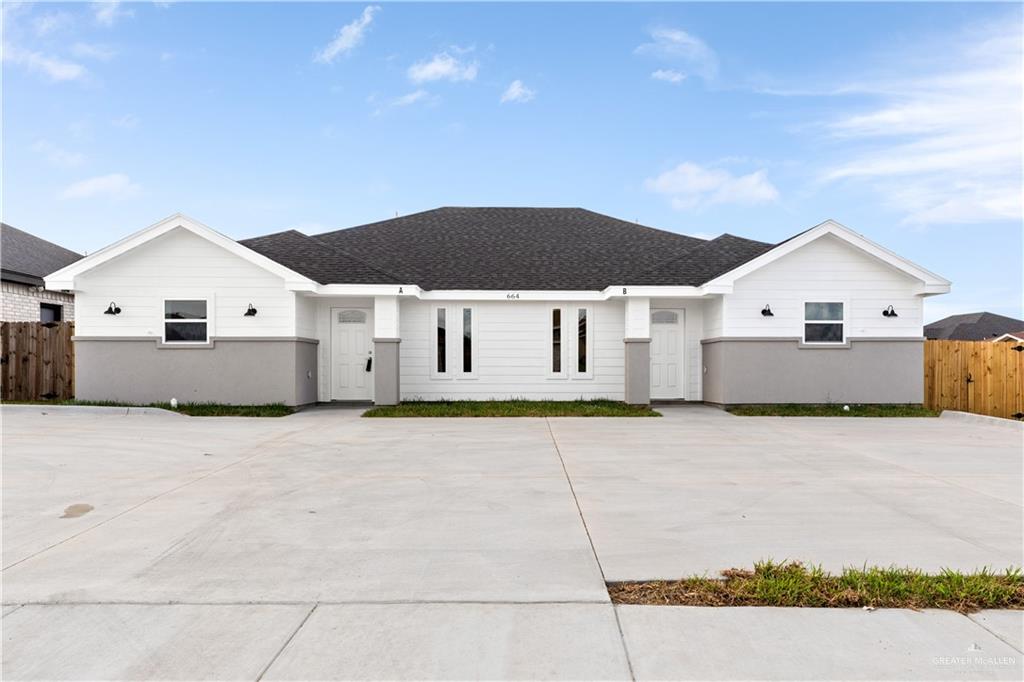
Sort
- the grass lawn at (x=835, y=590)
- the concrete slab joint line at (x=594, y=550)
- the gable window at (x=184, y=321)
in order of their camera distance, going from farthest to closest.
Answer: the gable window at (x=184, y=321) < the grass lawn at (x=835, y=590) < the concrete slab joint line at (x=594, y=550)

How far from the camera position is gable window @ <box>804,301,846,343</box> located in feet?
50.0

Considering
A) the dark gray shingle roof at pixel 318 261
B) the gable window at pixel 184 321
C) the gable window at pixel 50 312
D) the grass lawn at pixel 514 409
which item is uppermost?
the dark gray shingle roof at pixel 318 261

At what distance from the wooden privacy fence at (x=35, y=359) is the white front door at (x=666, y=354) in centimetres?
1590

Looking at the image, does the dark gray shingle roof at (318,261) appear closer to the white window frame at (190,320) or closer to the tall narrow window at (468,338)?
the white window frame at (190,320)

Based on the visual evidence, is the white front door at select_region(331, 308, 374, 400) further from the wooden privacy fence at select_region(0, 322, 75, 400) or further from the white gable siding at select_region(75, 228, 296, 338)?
the wooden privacy fence at select_region(0, 322, 75, 400)

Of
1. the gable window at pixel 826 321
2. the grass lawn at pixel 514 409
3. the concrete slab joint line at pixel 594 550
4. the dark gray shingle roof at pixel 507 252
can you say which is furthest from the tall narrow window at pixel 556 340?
the concrete slab joint line at pixel 594 550

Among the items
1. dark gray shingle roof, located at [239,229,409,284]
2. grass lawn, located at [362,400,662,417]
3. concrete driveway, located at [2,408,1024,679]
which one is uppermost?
dark gray shingle roof, located at [239,229,409,284]

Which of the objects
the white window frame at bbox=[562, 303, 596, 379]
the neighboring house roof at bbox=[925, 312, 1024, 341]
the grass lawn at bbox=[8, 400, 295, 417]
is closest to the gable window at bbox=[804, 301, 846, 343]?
the white window frame at bbox=[562, 303, 596, 379]

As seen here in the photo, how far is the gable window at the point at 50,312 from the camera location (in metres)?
20.1

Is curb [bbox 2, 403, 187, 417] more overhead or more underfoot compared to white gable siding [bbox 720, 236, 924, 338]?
more underfoot

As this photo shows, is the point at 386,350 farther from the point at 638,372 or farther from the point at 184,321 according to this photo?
the point at 638,372

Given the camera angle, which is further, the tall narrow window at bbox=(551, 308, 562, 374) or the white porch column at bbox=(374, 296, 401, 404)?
the tall narrow window at bbox=(551, 308, 562, 374)

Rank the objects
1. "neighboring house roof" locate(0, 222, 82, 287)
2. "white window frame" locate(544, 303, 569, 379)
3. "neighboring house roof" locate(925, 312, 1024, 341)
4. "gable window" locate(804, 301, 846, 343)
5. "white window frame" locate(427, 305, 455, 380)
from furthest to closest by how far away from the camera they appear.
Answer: "neighboring house roof" locate(925, 312, 1024, 341) < "neighboring house roof" locate(0, 222, 82, 287) < "white window frame" locate(544, 303, 569, 379) < "white window frame" locate(427, 305, 455, 380) < "gable window" locate(804, 301, 846, 343)

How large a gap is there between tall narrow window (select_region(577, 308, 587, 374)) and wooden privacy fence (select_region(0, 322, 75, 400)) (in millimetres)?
13738
